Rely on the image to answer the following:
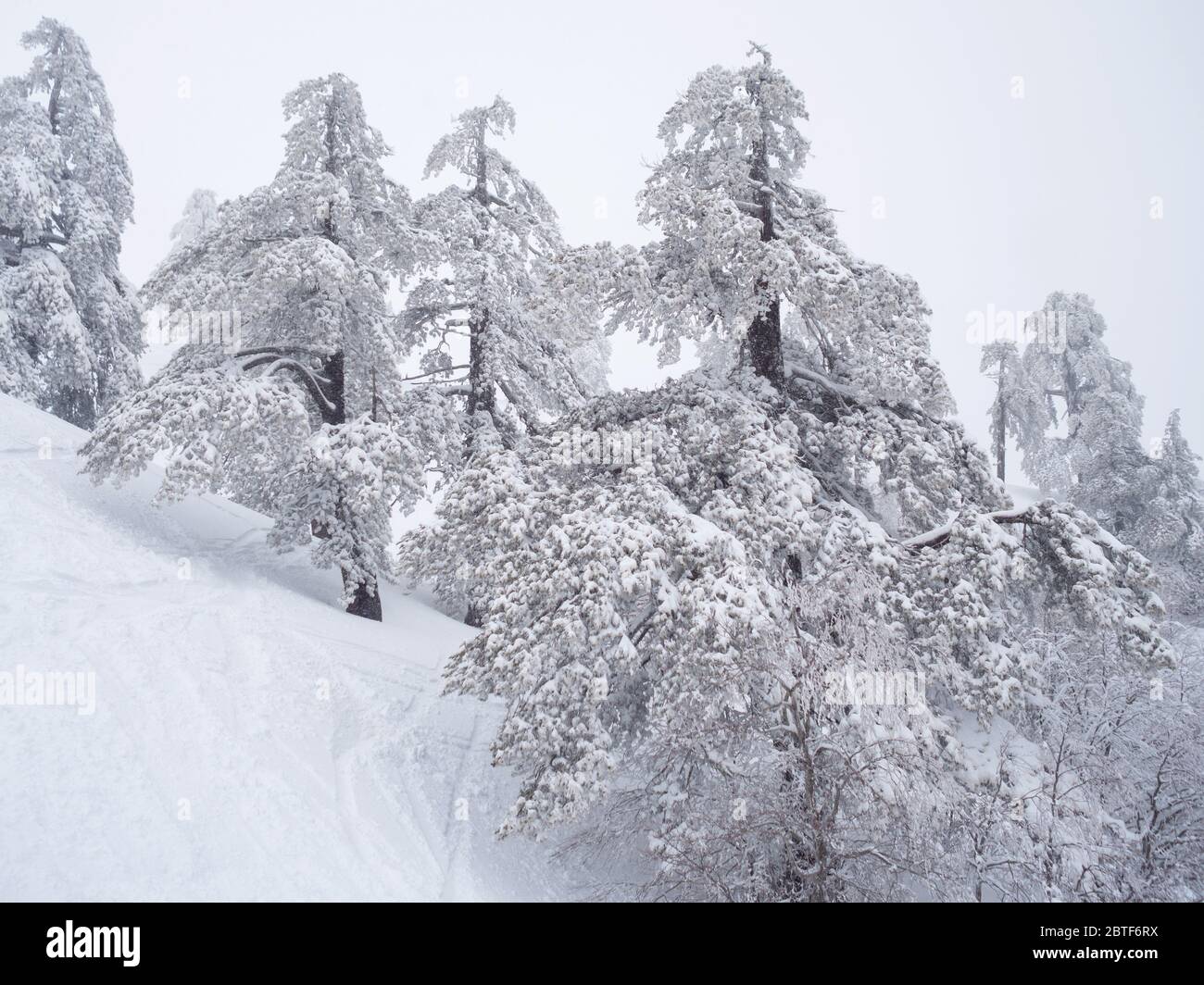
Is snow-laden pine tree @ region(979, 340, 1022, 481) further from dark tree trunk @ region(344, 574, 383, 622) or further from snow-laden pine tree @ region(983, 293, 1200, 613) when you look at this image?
dark tree trunk @ region(344, 574, 383, 622)

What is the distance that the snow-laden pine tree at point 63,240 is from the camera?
15.0 meters

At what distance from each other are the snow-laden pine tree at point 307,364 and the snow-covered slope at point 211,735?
1187mm

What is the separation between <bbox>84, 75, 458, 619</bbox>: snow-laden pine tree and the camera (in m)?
9.47

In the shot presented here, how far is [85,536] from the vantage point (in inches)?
409

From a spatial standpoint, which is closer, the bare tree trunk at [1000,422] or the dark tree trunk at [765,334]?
the dark tree trunk at [765,334]

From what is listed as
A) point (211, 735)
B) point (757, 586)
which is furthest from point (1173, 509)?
point (211, 735)

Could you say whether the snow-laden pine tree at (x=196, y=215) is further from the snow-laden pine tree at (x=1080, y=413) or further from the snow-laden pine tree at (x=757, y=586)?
the snow-laden pine tree at (x=1080, y=413)

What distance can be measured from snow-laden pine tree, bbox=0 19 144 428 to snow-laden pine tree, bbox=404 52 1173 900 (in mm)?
12388

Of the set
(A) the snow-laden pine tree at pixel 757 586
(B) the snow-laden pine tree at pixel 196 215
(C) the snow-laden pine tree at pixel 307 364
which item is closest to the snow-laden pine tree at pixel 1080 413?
(A) the snow-laden pine tree at pixel 757 586

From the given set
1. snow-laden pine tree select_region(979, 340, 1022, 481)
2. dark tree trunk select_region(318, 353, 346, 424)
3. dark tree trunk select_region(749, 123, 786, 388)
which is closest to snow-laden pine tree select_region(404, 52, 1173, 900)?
dark tree trunk select_region(749, 123, 786, 388)

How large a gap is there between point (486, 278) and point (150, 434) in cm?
574

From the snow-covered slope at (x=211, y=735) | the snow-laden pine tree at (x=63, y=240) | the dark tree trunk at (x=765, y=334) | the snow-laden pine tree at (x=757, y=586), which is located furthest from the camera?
the snow-laden pine tree at (x=63, y=240)
